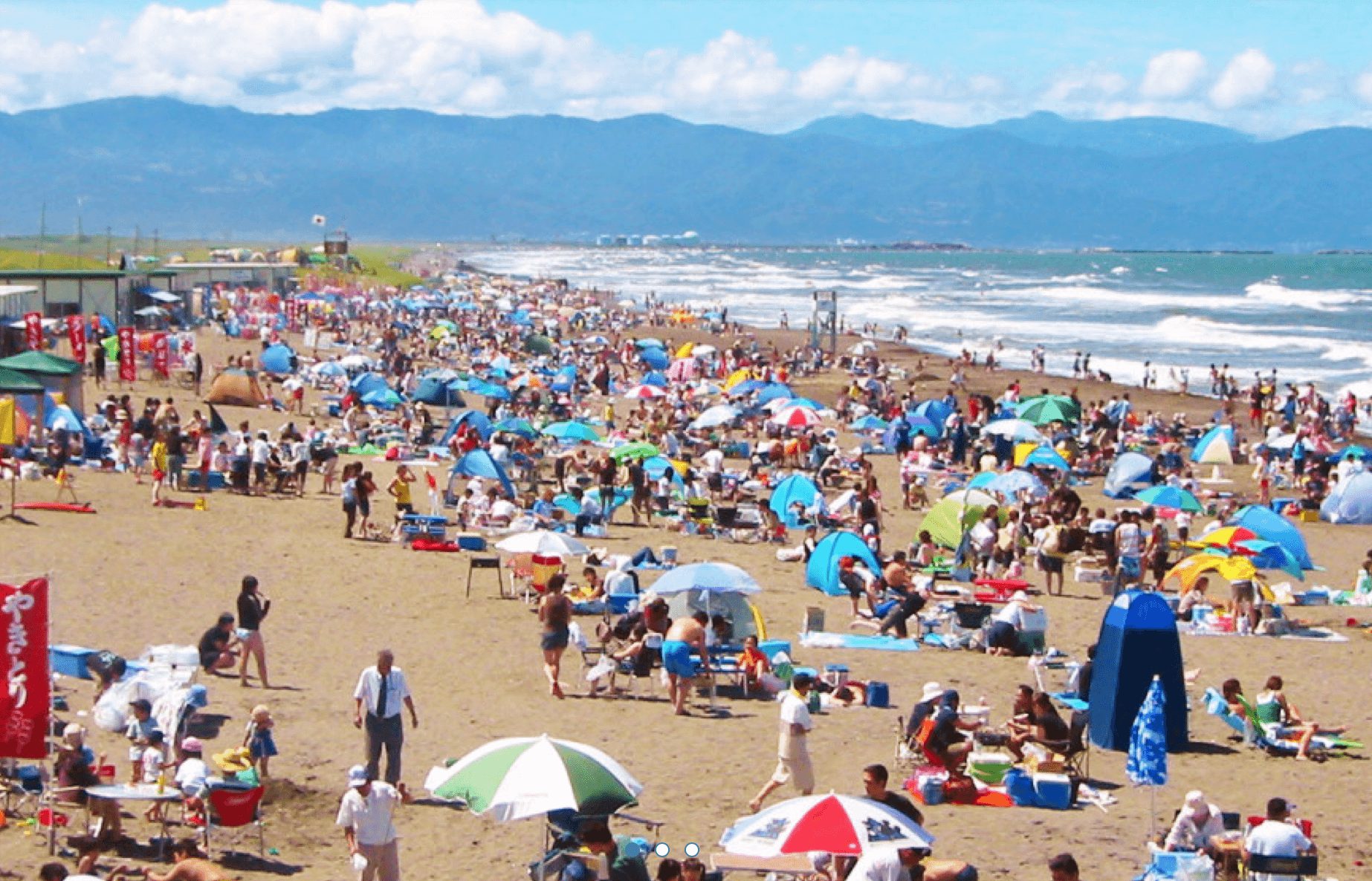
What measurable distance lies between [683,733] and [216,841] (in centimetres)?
376

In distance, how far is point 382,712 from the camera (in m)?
10.2

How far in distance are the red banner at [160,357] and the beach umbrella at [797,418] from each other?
1195 centimetres

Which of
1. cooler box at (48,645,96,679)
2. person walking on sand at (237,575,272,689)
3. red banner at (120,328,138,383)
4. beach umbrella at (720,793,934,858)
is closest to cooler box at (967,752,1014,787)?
beach umbrella at (720,793,934,858)

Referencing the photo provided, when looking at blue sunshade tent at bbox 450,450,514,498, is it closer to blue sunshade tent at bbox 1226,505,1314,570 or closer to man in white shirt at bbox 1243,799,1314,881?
blue sunshade tent at bbox 1226,505,1314,570

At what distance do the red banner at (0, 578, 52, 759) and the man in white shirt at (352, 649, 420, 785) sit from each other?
1.84 m

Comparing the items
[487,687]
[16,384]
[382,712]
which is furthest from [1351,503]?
[16,384]

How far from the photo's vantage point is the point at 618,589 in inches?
613

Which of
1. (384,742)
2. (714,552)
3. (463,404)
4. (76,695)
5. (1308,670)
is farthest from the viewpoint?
(463,404)

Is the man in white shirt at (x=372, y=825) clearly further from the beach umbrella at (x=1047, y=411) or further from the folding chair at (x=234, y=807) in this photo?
the beach umbrella at (x=1047, y=411)

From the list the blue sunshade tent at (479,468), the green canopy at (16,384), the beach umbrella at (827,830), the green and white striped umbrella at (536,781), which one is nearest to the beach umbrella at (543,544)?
the blue sunshade tent at (479,468)

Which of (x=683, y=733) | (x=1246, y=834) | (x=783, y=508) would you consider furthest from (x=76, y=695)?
(x=783, y=508)

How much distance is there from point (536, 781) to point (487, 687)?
4.85 meters

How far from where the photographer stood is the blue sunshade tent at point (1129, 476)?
24.6 m

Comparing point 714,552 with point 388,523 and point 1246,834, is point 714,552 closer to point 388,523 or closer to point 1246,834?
point 388,523
